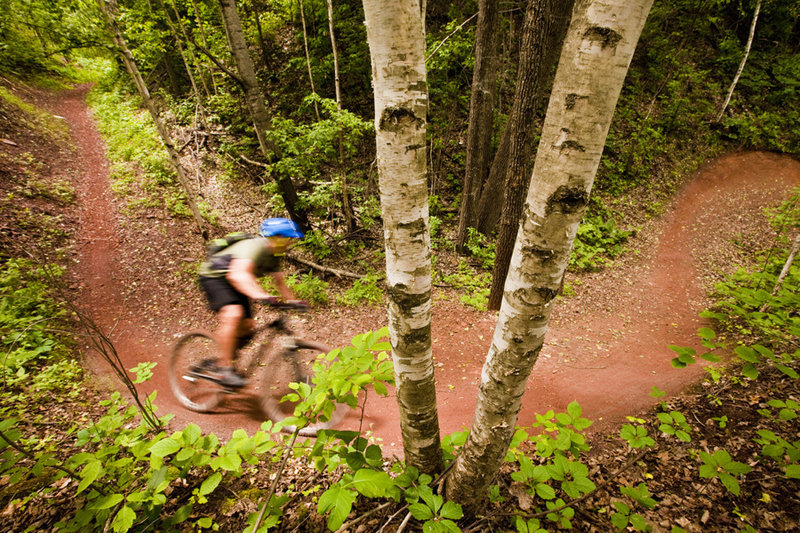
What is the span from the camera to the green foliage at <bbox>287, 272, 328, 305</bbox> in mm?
7598

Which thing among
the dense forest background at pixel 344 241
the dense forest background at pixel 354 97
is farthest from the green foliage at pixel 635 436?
the dense forest background at pixel 354 97

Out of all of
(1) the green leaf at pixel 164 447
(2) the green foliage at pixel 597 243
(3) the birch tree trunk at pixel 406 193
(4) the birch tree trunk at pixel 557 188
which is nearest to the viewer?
(4) the birch tree trunk at pixel 557 188

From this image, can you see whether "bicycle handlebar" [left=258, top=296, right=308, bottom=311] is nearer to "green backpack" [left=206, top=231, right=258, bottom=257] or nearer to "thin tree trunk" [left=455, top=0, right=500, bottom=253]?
"green backpack" [left=206, top=231, right=258, bottom=257]

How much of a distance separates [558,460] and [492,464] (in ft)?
1.60

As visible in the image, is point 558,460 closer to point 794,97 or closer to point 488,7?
point 488,7

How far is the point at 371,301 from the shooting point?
766cm

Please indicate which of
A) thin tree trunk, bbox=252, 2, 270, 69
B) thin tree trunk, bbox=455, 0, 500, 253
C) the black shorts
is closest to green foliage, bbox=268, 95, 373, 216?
thin tree trunk, bbox=455, 0, 500, 253

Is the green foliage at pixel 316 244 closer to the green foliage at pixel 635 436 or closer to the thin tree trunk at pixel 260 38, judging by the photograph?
the green foliage at pixel 635 436

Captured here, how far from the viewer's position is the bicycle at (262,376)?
15.1 feet

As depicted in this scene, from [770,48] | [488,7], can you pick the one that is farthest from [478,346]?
[770,48]

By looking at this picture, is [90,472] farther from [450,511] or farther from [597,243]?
[597,243]

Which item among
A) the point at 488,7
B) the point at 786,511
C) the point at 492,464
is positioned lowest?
the point at 786,511

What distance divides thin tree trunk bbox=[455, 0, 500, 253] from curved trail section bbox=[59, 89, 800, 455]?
3.54 m

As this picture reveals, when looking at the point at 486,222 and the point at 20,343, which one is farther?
the point at 486,222
